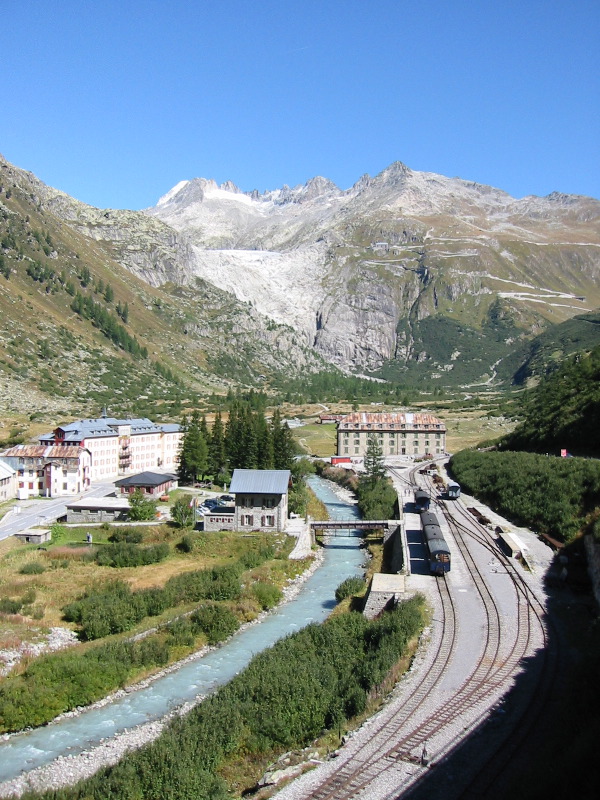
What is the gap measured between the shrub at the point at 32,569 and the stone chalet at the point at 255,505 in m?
15.1

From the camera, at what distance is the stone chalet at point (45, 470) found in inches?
2741

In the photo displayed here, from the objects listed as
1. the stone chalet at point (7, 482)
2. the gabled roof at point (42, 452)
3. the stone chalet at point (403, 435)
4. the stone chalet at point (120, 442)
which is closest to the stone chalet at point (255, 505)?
the gabled roof at point (42, 452)

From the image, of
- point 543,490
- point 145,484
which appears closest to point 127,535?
point 145,484

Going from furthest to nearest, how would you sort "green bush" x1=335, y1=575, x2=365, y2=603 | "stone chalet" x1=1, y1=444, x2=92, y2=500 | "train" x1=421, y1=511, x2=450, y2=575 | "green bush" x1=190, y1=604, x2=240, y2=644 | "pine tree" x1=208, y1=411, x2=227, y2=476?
"pine tree" x1=208, y1=411, x2=227, y2=476, "stone chalet" x1=1, y1=444, x2=92, y2=500, "green bush" x1=335, y1=575, x2=365, y2=603, "train" x1=421, y1=511, x2=450, y2=575, "green bush" x1=190, y1=604, x2=240, y2=644

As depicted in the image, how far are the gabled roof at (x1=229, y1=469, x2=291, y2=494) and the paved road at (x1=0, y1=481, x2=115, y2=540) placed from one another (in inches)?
663

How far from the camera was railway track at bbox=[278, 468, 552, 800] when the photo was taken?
18.9m

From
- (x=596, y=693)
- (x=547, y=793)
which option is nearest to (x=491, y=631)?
(x=596, y=693)

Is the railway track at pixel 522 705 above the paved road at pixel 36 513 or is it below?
below

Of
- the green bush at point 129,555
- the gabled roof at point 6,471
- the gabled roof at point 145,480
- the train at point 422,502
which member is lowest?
the green bush at point 129,555

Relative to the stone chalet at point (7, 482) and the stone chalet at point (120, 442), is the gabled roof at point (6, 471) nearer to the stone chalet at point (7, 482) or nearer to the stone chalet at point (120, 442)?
the stone chalet at point (7, 482)

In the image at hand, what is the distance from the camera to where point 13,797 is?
2114cm

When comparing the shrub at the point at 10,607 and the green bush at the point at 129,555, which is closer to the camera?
the shrub at the point at 10,607

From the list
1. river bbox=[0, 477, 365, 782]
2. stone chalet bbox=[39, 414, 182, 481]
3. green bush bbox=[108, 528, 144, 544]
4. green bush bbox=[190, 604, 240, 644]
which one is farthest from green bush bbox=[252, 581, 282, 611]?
stone chalet bbox=[39, 414, 182, 481]

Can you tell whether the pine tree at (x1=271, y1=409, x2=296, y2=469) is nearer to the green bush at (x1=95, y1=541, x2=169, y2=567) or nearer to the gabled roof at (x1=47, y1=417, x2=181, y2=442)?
the gabled roof at (x1=47, y1=417, x2=181, y2=442)
